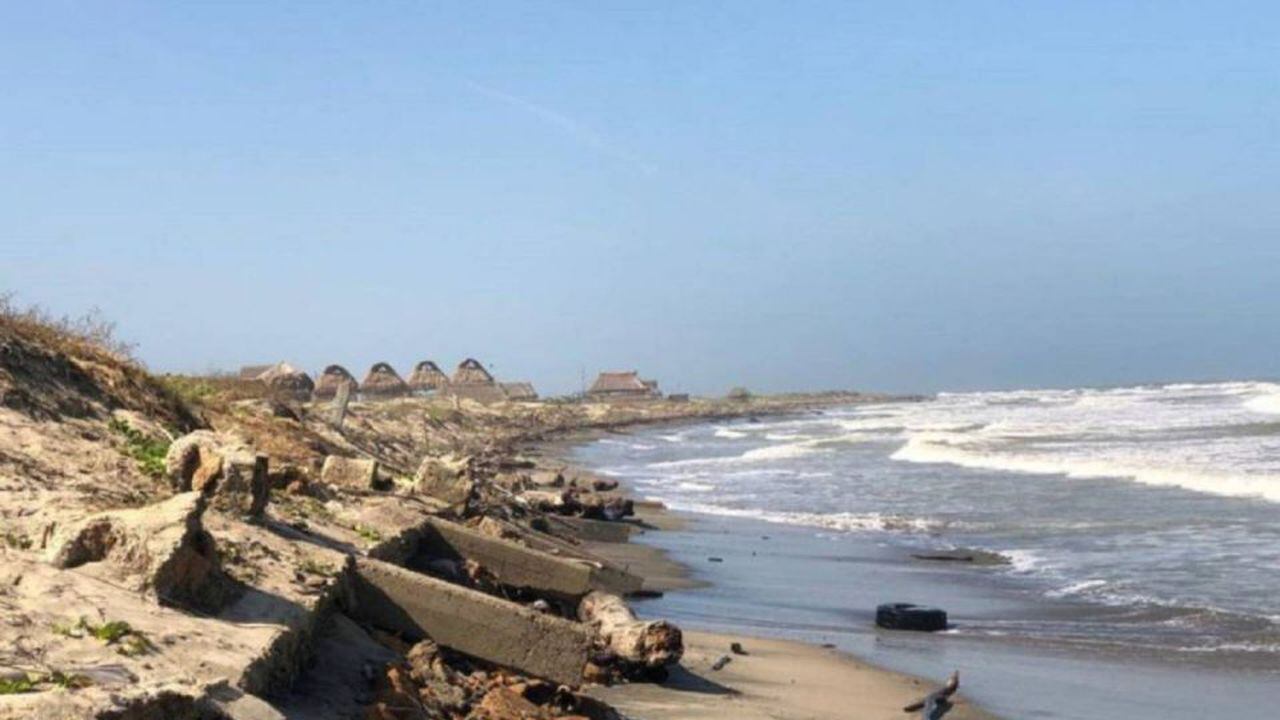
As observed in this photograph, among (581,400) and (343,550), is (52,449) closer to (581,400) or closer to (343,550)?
(343,550)

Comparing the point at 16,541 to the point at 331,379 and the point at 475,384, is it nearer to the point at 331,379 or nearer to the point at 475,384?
the point at 331,379

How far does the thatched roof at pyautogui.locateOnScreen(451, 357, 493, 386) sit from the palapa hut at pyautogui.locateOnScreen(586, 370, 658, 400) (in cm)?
2179

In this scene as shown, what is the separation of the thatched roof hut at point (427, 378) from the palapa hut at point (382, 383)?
4813 millimetres

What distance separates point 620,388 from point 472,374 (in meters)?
25.0

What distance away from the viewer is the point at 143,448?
30.7 feet

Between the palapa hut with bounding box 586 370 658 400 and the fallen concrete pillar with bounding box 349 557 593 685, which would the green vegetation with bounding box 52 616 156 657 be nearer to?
the fallen concrete pillar with bounding box 349 557 593 685

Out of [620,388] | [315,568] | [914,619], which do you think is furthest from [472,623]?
[620,388]

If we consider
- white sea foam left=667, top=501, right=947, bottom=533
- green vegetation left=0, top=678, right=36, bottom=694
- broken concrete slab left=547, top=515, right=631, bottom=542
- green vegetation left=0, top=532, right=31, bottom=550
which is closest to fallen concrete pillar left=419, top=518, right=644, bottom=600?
green vegetation left=0, top=532, right=31, bottom=550

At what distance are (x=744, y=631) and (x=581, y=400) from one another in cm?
8318

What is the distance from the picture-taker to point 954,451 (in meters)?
39.1

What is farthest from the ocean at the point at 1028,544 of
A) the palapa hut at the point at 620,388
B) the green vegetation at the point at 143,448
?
the palapa hut at the point at 620,388

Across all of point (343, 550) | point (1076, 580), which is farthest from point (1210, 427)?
point (343, 550)

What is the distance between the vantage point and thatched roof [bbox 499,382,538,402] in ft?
275

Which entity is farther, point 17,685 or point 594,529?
point 594,529
